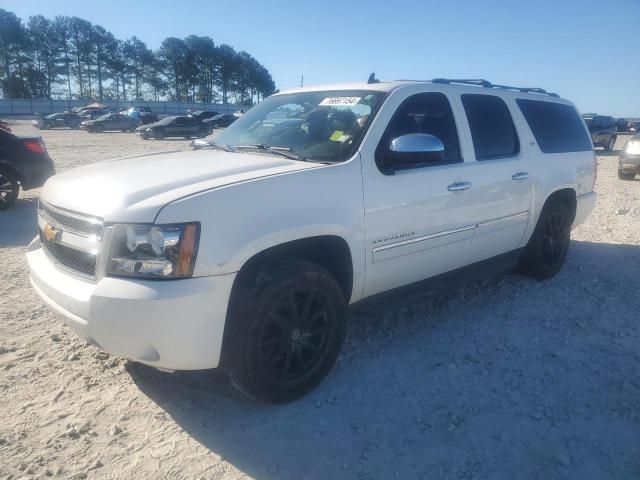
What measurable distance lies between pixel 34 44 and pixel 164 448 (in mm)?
89763

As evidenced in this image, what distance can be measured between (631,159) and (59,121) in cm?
4077

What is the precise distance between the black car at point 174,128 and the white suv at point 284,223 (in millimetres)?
26878

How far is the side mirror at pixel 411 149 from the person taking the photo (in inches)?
121

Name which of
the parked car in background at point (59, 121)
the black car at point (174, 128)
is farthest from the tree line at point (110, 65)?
the black car at point (174, 128)

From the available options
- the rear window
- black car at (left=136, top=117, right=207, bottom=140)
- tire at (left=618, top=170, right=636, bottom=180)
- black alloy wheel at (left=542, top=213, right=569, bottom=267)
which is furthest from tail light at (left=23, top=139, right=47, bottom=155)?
black car at (left=136, top=117, right=207, bottom=140)

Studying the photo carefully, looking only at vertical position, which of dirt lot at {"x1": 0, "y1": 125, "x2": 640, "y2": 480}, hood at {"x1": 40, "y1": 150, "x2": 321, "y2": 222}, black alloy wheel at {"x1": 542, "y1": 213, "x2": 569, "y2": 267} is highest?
hood at {"x1": 40, "y1": 150, "x2": 321, "y2": 222}

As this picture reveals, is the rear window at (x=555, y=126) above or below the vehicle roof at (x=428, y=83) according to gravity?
below

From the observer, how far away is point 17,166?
7.97 metres

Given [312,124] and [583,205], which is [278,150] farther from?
[583,205]

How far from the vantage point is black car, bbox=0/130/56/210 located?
7.92 meters

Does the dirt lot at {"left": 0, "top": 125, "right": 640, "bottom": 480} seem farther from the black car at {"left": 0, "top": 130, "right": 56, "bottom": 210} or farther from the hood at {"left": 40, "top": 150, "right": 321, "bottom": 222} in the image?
the black car at {"left": 0, "top": 130, "right": 56, "bottom": 210}

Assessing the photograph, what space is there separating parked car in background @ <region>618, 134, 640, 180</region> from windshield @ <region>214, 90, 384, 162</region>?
11751mm

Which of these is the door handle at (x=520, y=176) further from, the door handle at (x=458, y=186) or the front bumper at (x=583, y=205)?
the front bumper at (x=583, y=205)

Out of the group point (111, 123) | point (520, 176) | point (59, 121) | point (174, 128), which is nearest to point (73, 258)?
point (520, 176)
